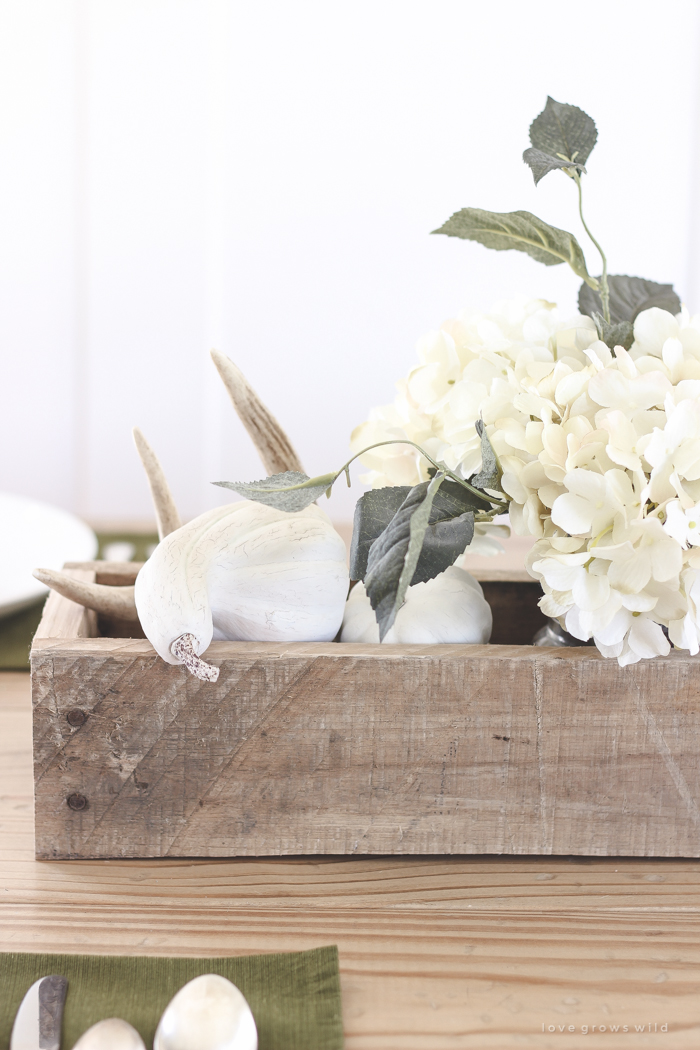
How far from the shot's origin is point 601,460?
0.42m

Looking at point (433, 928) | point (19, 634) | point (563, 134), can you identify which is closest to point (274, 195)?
point (19, 634)

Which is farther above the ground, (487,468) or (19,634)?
(487,468)

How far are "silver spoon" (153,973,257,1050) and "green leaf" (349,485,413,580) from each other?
19 cm

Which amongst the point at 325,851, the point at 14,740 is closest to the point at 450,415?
the point at 325,851

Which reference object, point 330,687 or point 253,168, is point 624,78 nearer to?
point 253,168

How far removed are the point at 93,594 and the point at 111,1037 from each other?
248 millimetres

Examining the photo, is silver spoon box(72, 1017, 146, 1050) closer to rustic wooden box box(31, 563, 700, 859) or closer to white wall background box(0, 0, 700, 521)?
A: rustic wooden box box(31, 563, 700, 859)

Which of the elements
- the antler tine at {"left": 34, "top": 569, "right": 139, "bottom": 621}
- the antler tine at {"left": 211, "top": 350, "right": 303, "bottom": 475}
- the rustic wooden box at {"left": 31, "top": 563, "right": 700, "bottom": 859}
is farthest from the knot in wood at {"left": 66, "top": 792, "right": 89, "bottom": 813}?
the antler tine at {"left": 211, "top": 350, "right": 303, "bottom": 475}

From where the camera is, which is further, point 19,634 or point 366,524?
point 19,634

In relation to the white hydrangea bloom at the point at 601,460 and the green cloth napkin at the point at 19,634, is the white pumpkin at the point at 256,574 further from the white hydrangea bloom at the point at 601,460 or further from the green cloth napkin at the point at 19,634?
the green cloth napkin at the point at 19,634

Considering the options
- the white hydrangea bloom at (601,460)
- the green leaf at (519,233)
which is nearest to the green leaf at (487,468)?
the white hydrangea bloom at (601,460)

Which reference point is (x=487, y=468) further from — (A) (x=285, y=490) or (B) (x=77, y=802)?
(B) (x=77, y=802)

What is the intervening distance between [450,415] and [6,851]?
1.09ft

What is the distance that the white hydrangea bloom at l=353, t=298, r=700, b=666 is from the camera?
410 millimetres
